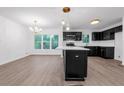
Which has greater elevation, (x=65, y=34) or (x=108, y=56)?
(x=65, y=34)

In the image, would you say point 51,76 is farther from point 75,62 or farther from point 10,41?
point 10,41

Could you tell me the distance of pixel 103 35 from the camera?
10.9 metres

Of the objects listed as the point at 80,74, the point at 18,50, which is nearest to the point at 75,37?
the point at 18,50

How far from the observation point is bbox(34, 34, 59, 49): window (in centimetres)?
1218

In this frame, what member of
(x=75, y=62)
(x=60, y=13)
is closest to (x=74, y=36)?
(x=60, y=13)

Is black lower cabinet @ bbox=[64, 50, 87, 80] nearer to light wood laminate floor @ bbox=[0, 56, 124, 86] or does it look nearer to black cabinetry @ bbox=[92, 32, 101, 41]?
light wood laminate floor @ bbox=[0, 56, 124, 86]

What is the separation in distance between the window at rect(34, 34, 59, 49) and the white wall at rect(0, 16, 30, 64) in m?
2.03

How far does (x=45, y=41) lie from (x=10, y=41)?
468 centimetres

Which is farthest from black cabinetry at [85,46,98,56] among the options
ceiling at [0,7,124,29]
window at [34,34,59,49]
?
ceiling at [0,7,124,29]

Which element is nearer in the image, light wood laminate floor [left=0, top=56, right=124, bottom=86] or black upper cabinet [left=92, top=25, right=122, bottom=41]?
light wood laminate floor [left=0, top=56, right=124, bottom=86]

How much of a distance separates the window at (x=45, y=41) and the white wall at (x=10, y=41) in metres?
2.03
